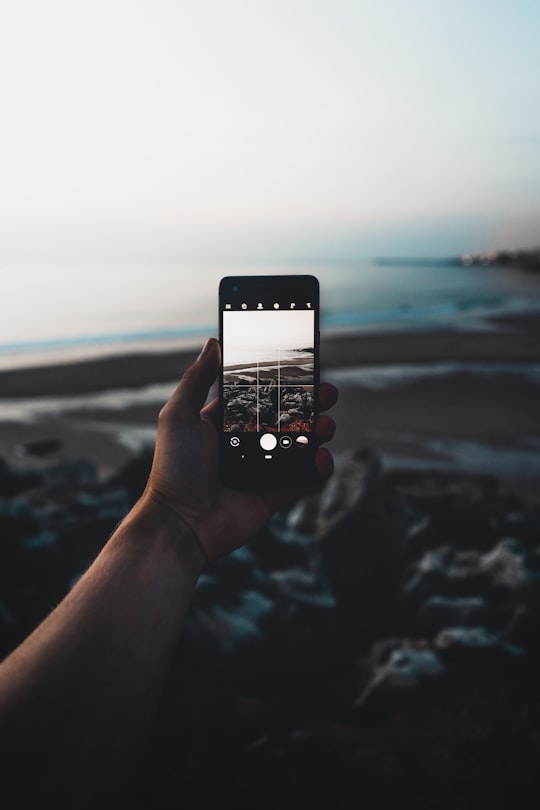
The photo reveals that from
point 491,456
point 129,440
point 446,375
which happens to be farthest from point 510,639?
point 446,375

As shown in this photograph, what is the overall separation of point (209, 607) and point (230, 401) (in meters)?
1.82

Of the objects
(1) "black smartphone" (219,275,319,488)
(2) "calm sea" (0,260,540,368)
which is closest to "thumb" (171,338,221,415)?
(1) "black smartphone" (219,275,319,488)

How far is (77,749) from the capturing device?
1.45m

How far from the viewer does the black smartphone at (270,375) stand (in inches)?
91.7

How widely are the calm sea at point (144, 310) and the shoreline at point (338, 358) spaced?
0.99 m

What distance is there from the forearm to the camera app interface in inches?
26.1

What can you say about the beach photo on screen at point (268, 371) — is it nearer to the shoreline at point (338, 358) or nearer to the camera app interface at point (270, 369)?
the camera app interface at point (270, 369)

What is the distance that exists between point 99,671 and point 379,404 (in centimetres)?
835

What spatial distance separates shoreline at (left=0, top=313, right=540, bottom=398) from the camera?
445 inches

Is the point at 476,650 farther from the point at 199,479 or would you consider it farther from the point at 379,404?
the point at 379,404

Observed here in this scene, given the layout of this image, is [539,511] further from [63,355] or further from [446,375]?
[63,355]

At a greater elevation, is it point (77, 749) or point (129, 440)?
point (77, 749)

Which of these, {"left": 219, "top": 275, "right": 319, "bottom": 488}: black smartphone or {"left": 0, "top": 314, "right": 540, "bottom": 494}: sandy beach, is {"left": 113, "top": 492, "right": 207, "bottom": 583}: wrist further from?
{"left": 0, "top": 314, "right": 540, "bottom": 494}: sandy beach

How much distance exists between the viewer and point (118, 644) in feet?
5.27
